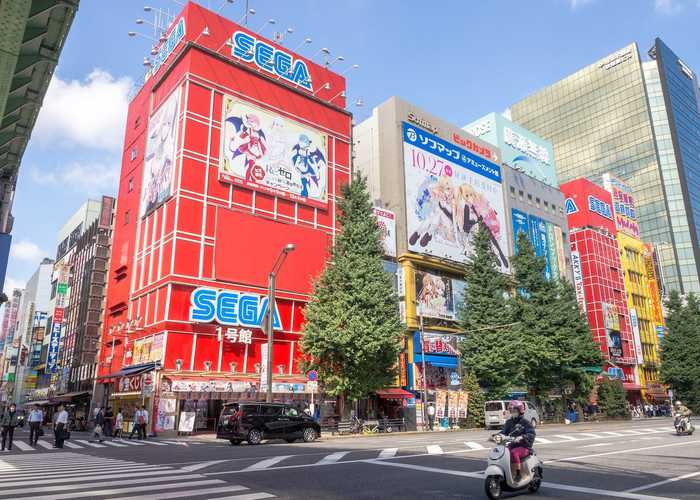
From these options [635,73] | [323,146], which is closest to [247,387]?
[323,146]

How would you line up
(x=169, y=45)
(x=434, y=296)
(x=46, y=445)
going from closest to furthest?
(x=46, y=445), (x=169, y=45), (x=434, y=296)

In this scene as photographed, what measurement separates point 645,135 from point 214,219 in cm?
11421

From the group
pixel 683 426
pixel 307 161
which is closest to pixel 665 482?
pixel 683 426

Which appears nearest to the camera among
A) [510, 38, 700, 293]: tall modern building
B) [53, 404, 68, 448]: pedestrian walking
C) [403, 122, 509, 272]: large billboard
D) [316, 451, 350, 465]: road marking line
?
[316, 451, 350, 465]: road marking line

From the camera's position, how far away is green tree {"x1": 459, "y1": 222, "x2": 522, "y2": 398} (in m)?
37.0

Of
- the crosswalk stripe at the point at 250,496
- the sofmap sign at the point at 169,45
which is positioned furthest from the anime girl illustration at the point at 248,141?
the crosswalk stripe at the point at 250,496

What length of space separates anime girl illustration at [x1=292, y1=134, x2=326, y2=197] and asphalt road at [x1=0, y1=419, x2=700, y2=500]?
27.5m

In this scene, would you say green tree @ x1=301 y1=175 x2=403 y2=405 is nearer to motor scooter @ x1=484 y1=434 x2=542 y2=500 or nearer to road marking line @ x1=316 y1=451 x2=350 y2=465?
road marking line @ x1=316 y1=451 x2=350 y2=465

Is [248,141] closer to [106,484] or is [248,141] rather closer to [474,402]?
[474,402]

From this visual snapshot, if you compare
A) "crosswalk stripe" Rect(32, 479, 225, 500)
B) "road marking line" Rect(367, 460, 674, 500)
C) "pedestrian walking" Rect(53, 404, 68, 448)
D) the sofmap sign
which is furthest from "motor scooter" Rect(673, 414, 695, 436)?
the sofmap sign

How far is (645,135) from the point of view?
117m

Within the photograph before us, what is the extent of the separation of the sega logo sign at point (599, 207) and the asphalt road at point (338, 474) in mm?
61839

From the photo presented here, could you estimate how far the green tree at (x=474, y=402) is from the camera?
3447 centimetres

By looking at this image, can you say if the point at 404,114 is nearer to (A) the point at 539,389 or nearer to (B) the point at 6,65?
(A) the point at 539,389
